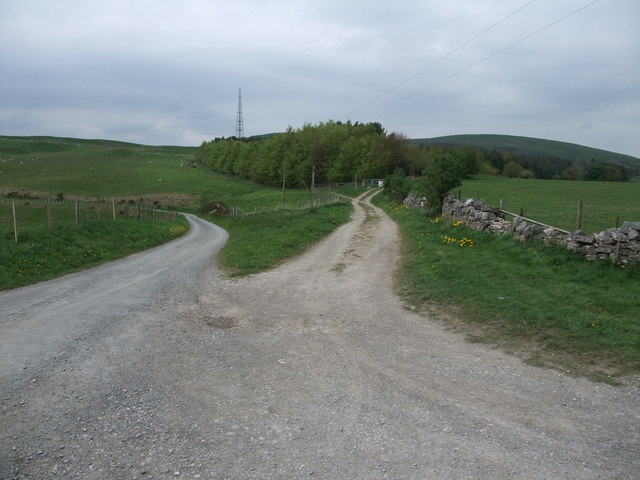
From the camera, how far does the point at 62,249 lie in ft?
61.3

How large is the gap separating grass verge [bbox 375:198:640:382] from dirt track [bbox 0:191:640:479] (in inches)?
29.2

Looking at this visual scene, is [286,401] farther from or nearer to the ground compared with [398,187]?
nearer to the ground

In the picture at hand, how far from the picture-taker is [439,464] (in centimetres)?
464

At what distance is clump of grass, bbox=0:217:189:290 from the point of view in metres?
15.3

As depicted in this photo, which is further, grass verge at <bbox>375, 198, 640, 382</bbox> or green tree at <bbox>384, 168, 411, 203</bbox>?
green tree at <bbox>384, 168, 411, 203</bbox>

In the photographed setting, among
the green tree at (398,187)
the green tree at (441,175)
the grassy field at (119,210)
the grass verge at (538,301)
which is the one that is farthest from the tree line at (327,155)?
the grass verge at (538,301)

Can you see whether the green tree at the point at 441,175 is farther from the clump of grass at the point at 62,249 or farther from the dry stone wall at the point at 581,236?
the clump of grass at the point at 62,249

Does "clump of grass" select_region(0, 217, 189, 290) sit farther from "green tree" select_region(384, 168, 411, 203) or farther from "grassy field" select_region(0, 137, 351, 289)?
"green tree" select_region(384, 168, 411, 203)

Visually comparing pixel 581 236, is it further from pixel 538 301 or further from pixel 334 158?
pixel 334 158

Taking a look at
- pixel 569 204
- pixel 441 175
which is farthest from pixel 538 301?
pixel 569 204

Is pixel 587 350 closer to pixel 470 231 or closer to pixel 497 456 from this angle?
pixel 497 456

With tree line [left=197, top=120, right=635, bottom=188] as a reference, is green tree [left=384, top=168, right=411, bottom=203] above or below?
below

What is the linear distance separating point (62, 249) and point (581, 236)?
2013 cm

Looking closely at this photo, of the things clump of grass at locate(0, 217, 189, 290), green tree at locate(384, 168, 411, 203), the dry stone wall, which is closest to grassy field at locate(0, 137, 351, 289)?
clump of grass at locate(0, 217, 189, 290)
